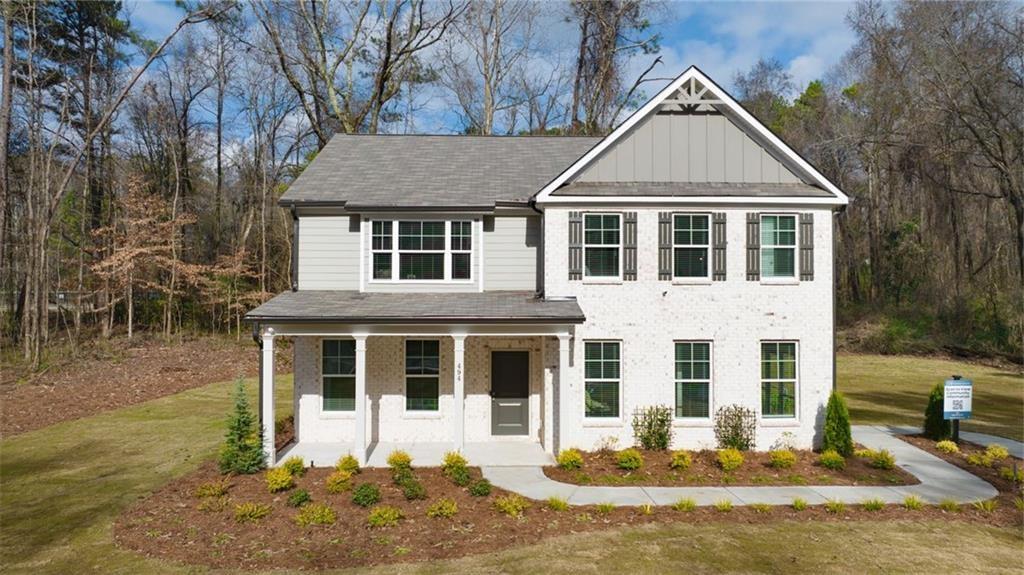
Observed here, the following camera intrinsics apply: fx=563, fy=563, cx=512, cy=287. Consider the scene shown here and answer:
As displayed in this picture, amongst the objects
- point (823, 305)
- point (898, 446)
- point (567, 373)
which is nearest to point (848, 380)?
point (898, 446)

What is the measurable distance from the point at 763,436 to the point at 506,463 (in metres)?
6.26

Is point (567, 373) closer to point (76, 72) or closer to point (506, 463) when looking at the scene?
point (506, 463)

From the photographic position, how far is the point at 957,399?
44.8 ft

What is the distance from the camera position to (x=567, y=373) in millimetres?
12875

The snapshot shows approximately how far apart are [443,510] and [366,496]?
59.1 inches

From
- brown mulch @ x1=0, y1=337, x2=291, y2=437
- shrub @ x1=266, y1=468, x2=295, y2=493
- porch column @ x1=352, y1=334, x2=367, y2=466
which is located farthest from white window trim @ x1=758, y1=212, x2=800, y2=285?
brown mulch @ x1=0, y1=337, x2=291, y2=437

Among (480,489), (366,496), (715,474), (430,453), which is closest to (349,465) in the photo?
(366,496)

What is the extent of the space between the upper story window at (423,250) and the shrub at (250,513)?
6510 millimetres

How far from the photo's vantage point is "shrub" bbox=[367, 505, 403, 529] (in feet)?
30.4

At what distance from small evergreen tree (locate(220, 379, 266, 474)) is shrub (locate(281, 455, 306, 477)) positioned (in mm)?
632

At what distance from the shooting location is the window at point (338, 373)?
1439 cm

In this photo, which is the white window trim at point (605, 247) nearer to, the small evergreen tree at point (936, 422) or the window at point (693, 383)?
the window at point (693, 383)

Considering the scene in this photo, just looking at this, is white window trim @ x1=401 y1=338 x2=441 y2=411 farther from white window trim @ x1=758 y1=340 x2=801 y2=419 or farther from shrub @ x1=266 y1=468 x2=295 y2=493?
white window trim @ x1=758 y1=340 x2=801 y2=419

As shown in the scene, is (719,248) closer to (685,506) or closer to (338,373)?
(685,506)
